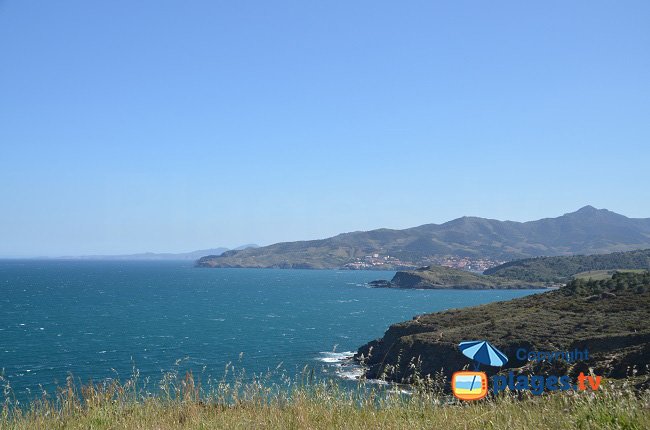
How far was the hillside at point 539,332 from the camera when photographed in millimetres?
31047

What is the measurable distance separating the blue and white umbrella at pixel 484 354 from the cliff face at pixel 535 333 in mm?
14227

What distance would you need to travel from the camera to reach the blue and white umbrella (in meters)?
10.8

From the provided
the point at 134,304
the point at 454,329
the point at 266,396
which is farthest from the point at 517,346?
the point at 134,304

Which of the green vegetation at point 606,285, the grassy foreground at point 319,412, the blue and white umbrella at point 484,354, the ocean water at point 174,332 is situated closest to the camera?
the grassy foreground at point 319,412

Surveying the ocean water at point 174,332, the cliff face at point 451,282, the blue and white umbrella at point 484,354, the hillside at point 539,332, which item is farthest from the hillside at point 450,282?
the blue and white umbrella at point 484,354

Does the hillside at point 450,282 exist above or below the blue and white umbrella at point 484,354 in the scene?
below

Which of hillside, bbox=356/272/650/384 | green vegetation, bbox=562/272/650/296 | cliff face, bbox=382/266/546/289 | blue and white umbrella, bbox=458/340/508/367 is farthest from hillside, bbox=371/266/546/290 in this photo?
blue and white umbrella, bbox=458/340/508/367

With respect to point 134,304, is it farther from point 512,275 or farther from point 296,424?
point 512,275

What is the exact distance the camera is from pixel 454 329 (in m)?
46.7

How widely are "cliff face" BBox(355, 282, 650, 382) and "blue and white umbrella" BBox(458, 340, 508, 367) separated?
14.2m

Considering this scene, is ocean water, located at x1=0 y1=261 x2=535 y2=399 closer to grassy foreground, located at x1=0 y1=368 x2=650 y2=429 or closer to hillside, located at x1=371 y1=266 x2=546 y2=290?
grassy foreground, located at x1=0 y1=368 x2=650 y2=429

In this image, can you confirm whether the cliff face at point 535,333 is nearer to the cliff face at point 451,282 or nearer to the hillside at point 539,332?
the hillside at point 539,332

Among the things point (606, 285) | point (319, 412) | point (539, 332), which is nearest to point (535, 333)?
point (539, 332)

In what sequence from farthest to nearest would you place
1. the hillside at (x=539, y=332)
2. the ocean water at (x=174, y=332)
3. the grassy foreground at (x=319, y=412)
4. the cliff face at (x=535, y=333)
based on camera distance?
1. the ocean water at (x=174, y=332)
2. the hillside at (x=539, y=332)
3. the cliff face at (x=535, y=333)
4. the grassy foreground at (x=319, y=412)
